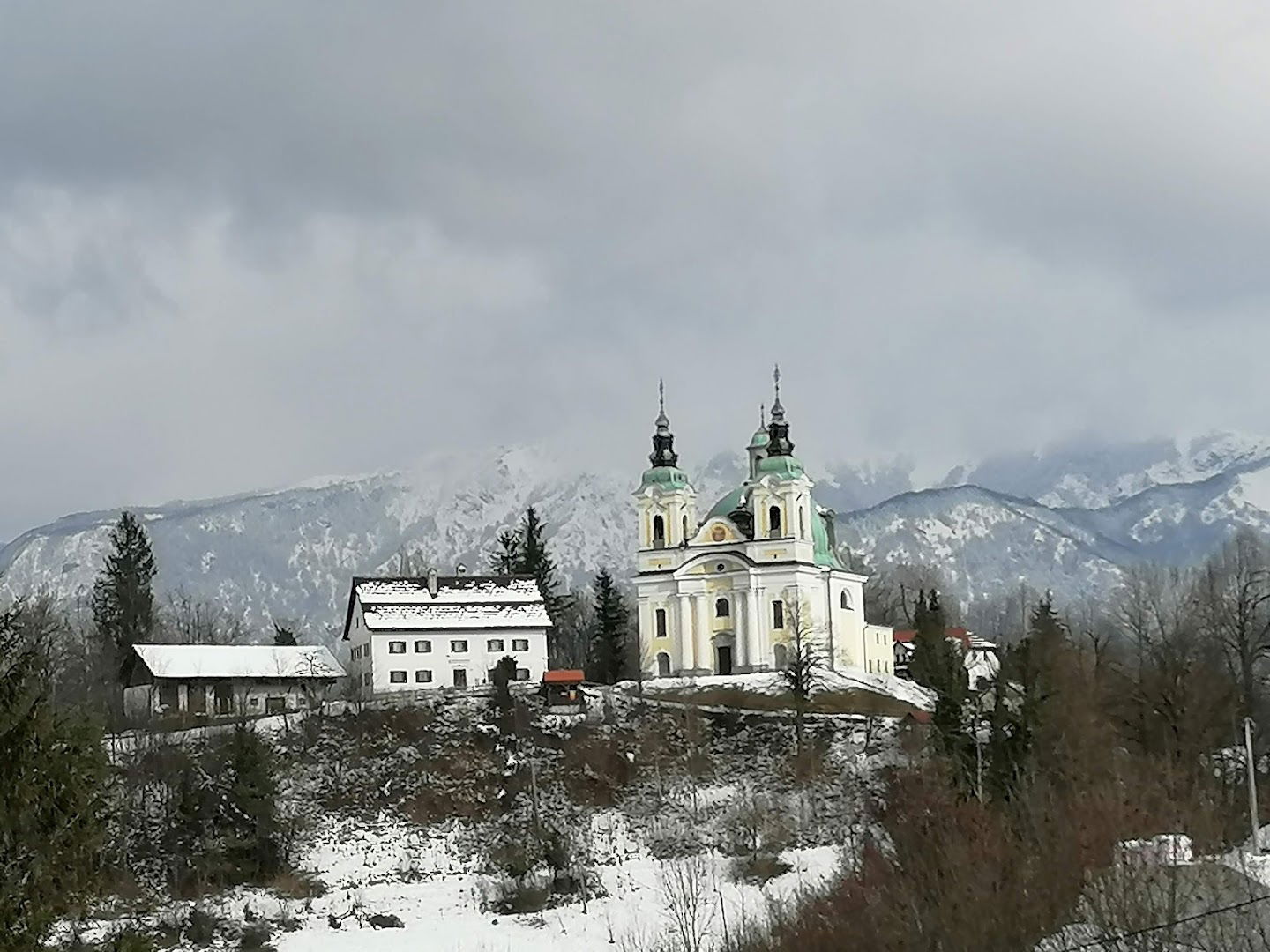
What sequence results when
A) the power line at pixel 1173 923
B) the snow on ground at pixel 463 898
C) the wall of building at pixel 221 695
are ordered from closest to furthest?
the power line at pixel 1173 923
the snow on ground at pixel 463 898
the wall of building at pixel 221 695

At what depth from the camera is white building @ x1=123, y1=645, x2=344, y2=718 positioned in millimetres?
71812

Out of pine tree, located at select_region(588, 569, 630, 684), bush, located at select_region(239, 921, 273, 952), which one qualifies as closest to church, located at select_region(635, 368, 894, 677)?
pine tree, located at select_region(588, 569, 630, 684)

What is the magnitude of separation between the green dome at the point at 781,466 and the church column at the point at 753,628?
18.0ft

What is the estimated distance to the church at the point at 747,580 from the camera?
8031 cm

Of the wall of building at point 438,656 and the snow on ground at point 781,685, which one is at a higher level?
the wall of building at point 438,656

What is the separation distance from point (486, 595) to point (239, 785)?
95.9ft

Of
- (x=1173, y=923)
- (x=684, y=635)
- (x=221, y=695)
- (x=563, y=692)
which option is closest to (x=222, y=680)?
(x=221, y=695)

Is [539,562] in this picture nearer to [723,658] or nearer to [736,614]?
[723,658]

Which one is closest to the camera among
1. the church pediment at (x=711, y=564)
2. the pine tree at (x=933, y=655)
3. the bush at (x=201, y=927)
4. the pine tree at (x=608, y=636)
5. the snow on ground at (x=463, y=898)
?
the snow on ground at (x=463, y=898)

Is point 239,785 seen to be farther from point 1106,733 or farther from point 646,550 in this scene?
point 646,550

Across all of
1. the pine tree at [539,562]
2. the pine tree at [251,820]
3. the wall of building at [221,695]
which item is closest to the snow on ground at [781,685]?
the wall of building at [221,695]

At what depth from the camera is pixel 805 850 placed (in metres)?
51.3

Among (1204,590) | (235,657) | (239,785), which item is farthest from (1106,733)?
(1204,590)

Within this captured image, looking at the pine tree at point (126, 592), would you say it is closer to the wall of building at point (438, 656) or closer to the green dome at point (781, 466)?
the wall of building at point (438, 656)
